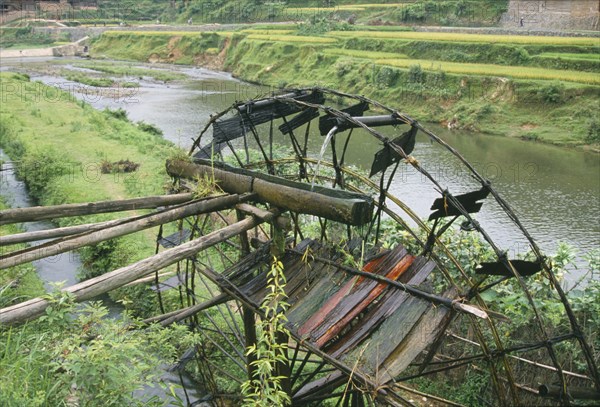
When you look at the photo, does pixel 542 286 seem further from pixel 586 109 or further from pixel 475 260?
pixel 586 109

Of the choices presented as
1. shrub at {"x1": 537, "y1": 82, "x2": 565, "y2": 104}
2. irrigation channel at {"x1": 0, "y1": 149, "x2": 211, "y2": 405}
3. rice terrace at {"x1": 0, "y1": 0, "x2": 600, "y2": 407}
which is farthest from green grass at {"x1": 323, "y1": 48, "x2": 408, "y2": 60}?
irrigation channel at {"x1": 0, "y1": 149, "x2": 211, "y2": 405}

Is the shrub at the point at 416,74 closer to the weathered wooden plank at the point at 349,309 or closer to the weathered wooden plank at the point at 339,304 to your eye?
the weathered wooden plank at the point at 339,304

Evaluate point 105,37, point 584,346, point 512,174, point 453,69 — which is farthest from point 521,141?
point 105,37

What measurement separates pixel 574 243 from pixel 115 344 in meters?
14.5

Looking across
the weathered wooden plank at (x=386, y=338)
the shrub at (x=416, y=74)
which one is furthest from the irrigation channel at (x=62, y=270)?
the shrub at (x=416, y=74)

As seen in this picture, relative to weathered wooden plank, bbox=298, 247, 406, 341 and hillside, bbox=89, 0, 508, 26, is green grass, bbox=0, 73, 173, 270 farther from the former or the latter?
hillside, bbox=89, 0, 508, 26

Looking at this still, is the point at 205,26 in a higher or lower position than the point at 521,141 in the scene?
higher

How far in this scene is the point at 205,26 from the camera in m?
65.7

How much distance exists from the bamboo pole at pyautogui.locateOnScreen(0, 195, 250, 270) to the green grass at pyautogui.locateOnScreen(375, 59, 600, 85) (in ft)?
90.6

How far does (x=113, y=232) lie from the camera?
4.65 metres

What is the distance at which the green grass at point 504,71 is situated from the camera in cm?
2830

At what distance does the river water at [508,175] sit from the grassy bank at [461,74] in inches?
63.9

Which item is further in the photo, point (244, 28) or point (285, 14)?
point (285, 14)

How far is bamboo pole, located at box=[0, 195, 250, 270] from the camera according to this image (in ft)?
13.8
